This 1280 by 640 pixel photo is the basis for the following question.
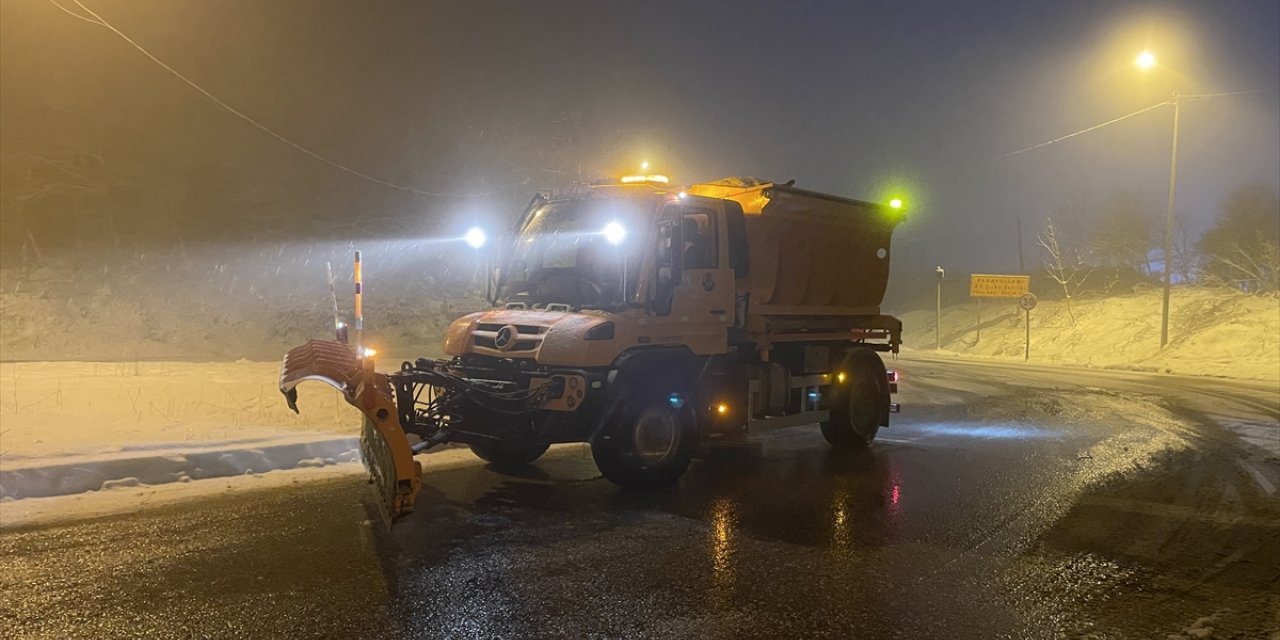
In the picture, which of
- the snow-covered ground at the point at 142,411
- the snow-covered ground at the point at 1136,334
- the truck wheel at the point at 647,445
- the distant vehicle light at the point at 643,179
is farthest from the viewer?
the snow-covered ground at the point at 1136,334

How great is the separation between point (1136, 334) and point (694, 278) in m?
32.3

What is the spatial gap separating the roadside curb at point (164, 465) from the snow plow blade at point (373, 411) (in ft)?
4.71

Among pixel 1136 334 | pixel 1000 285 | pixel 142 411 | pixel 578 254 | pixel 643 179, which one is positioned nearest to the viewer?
pixel 578 254

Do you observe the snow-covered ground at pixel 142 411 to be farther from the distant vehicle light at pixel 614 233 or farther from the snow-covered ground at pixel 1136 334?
the snow-covered ground at pixel 1136 334

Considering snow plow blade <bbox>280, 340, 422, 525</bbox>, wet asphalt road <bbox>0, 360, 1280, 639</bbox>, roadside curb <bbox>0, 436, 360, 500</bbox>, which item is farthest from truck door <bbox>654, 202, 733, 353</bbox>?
roadside curb <bbox>0, 436, 360, 500</bbox>

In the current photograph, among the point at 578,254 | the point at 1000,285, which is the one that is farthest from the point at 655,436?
the point at 1000,285

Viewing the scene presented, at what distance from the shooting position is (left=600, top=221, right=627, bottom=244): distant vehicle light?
7.45 meters

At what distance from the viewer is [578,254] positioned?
7.67 m

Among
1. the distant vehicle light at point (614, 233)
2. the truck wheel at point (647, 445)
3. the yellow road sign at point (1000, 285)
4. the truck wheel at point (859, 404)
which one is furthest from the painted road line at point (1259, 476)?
the yellow road sign at point (1000, 285)

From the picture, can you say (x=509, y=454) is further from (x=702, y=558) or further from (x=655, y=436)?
(x=702, y=558)

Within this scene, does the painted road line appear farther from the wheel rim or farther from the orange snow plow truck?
the wheel rim

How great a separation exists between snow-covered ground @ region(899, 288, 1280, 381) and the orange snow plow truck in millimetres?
22517

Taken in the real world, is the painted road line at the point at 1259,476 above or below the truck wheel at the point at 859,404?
below

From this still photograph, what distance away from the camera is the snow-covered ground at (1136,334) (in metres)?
27.5
